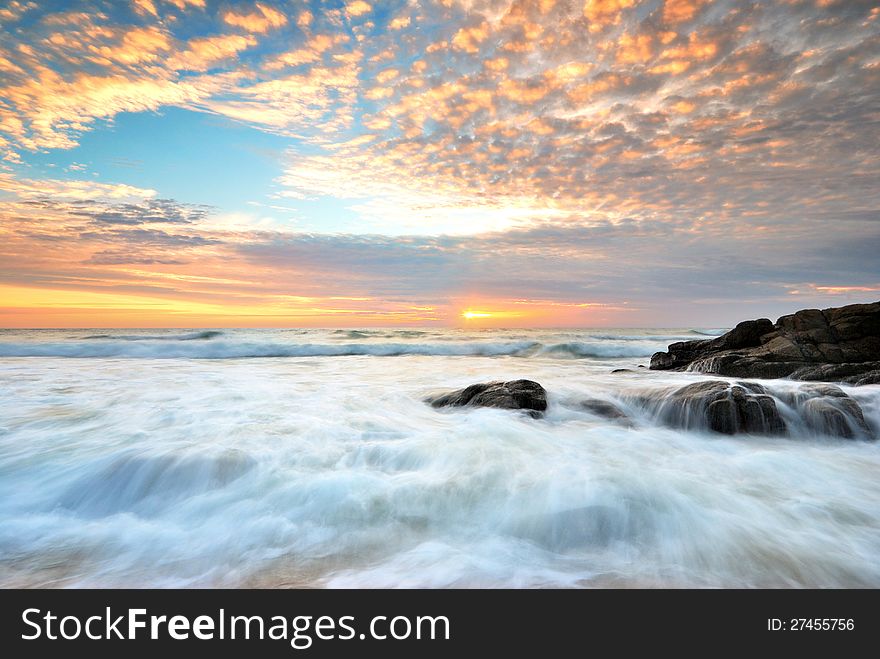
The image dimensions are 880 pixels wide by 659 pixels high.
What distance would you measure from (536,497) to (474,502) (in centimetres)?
60

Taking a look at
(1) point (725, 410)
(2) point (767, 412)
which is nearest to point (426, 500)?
(1) point (725, 410)

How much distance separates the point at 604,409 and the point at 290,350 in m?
23.4

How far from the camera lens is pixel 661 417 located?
7492 mm

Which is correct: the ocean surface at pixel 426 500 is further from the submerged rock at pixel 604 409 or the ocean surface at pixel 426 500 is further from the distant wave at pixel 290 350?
the distant wave at pixel 290 350

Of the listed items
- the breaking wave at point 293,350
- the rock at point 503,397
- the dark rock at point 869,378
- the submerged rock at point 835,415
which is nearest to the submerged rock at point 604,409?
the rock at point 503,397

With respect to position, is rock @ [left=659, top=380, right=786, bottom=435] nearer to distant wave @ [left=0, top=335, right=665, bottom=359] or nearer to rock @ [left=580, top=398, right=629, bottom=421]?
rock @ [left=580, top=398, right=629, bottom=421]

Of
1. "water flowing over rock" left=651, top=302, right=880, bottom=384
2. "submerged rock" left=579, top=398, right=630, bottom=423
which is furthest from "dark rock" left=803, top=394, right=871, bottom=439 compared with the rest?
"water flowing over rock" left=651, top=302, right=880, bottom=384

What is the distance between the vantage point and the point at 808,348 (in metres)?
11.2

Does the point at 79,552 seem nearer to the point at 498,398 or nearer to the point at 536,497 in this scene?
the point at 536,497

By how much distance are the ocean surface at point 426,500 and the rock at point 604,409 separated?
0.33 metres

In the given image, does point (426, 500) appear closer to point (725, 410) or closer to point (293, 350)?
point (725, 410)

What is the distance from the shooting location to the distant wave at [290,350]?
949 inches
